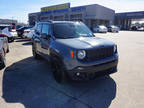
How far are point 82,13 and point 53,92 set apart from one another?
42440 mm

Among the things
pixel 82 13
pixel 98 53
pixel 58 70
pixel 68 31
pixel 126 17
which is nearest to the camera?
pixel 98 53

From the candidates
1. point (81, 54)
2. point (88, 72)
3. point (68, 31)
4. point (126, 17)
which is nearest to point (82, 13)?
point (126, 17)

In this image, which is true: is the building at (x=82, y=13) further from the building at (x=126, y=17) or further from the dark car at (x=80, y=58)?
the dark car at (x=80, y=58)

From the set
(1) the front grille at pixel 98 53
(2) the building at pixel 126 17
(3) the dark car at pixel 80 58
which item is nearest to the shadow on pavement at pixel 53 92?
(3) the dark car at pixel 80 58

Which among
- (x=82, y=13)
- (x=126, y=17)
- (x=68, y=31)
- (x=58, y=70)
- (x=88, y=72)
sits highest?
(x=126, y=17)

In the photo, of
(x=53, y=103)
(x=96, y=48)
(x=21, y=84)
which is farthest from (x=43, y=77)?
(x=96, y=48)

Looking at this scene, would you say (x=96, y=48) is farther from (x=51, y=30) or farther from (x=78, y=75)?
(x=51, y=30)

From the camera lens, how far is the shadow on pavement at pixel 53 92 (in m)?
2.65

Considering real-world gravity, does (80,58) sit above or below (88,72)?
above

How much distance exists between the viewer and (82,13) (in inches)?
1657

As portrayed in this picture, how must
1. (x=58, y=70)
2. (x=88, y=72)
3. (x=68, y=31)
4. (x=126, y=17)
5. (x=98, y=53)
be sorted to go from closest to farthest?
(x=88, y=72)
(x=98, y=53)
(x=58, y=70)
(x=68, y=31)
(x=126, y=17)

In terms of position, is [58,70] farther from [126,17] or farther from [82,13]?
[126,17]

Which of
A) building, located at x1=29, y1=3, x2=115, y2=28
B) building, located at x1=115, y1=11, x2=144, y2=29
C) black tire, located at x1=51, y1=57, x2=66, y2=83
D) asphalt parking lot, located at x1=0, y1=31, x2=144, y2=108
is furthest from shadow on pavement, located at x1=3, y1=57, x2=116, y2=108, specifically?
building, located at x1=115, y1=11, x2=144, y2=29

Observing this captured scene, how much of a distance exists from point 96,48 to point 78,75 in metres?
0.85
